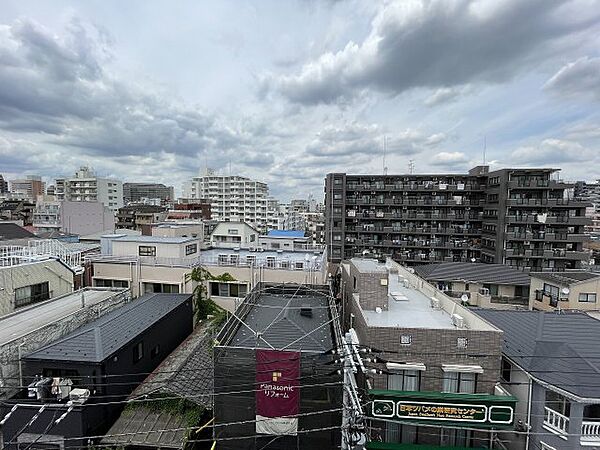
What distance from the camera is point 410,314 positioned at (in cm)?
1355

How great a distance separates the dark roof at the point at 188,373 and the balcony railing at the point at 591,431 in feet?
38.1

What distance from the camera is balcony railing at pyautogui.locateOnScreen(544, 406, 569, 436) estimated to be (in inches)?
391

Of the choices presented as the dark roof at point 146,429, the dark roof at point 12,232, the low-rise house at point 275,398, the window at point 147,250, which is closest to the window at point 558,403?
the low-rise house at point 275,398

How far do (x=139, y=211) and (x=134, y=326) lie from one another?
70.9 meters

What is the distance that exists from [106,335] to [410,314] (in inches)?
499

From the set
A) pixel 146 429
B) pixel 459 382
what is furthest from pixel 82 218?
pixel 459 382

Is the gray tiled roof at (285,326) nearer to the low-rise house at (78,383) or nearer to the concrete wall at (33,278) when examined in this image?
the low-rise house at (78,383)

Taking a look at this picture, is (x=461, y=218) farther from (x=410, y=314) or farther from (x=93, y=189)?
(x=93, y=189)

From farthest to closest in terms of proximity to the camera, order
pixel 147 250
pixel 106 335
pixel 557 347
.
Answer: pixel 147 250
pixel 106 335
pixel 557 347

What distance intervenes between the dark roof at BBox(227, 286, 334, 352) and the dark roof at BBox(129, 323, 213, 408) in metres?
2.00

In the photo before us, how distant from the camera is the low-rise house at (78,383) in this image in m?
10.6

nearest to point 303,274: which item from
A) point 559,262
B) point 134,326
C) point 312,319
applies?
point 312,319

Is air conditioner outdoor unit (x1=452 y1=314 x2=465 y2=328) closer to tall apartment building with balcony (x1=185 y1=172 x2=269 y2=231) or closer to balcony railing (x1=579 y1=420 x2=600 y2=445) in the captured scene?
balcony railing (x1=579 y1=420 x2=600 y2=445)

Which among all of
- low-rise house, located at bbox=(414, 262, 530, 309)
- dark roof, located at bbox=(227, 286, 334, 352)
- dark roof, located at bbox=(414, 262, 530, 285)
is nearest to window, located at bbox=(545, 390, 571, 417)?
dark roof, located at bbox=(227, 286, 334, 352)
